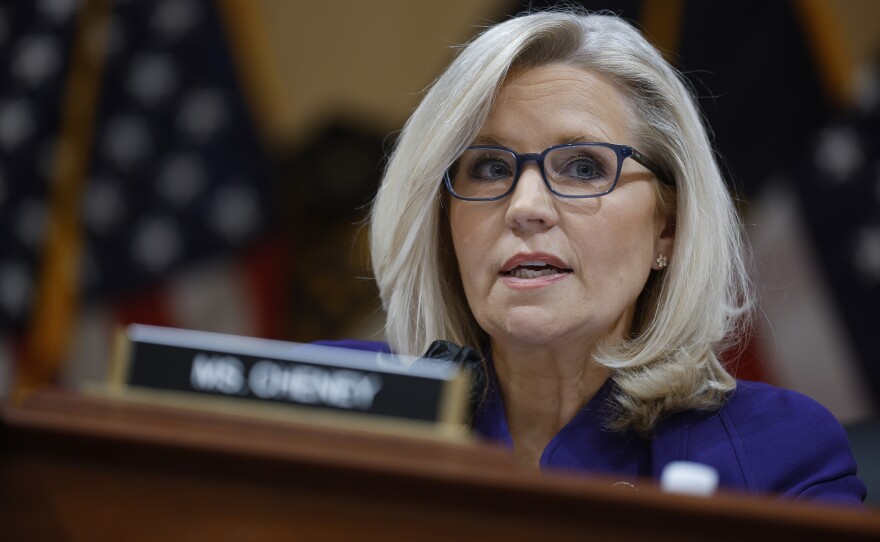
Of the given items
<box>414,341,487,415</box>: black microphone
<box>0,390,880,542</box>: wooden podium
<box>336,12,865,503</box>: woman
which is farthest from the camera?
<box>336,12,865,503</box>: woman

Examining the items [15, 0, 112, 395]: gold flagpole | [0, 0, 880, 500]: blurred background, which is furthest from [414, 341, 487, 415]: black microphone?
[15, 0, 112, 395]: gold flagpole

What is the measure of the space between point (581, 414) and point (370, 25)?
9.74 feet

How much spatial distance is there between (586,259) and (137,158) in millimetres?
2998

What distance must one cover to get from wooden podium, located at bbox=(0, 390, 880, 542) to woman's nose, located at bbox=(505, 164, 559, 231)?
32.4 inches

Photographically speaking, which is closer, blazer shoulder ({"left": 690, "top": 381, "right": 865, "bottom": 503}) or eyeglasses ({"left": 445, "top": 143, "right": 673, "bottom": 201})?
blazer shoulder ({"left": 690, "top": 381, "right": 865, "bottom": 503})

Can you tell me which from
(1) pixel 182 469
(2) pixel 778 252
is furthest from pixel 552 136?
(2) pixel 778 252

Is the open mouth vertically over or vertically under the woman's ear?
under

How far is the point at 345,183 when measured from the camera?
163 inches

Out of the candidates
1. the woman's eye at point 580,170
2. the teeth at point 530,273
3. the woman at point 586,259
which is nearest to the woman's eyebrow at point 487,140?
the woman at point 586,259

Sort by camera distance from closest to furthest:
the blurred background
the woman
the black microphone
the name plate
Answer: the name plate → the black microphone → the woman → the blurred background

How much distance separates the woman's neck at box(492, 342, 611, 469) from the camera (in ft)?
5.45

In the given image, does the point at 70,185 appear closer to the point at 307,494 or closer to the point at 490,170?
the point at 490,170

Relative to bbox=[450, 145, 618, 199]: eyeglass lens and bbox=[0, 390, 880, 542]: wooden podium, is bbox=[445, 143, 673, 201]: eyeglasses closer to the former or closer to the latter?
bbox=[450, 145, 618, 199]: eyeglass lens

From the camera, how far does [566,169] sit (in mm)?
1637
